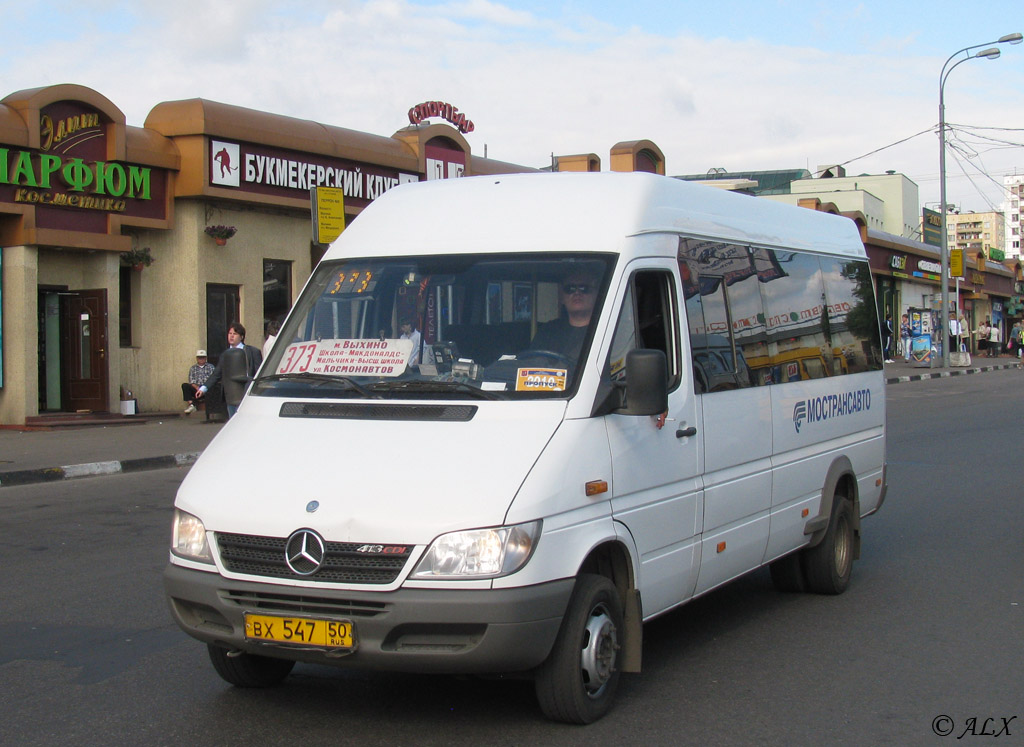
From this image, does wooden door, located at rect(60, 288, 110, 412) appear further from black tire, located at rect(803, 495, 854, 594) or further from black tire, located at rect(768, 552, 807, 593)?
black tire, located at rect(803, 495, 854, 594)

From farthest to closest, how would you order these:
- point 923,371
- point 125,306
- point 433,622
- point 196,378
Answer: point 923,371
point 125,306
point 196,378
point 433,622

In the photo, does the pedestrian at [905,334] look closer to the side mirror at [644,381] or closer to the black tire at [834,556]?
the black tire at [834,556]

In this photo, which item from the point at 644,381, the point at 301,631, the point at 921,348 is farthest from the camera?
the point at 921,348

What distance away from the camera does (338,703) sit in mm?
5004

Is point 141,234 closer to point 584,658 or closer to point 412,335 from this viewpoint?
point 412,335

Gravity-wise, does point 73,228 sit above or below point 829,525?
above

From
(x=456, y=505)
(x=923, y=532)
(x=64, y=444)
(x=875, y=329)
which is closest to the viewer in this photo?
(x=456, y=505)

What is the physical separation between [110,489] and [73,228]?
8563 mm

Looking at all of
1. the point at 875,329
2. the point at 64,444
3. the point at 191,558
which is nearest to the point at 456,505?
the point at 191,558

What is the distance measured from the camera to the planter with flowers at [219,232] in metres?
21.8

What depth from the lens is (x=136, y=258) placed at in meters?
21.1

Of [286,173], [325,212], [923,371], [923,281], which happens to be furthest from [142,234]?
[923,281]

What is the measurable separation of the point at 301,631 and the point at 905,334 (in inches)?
1921

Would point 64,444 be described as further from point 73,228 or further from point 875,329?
point 875,329
